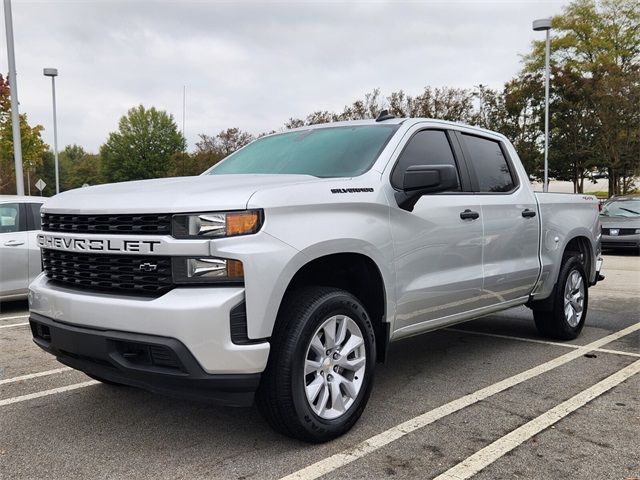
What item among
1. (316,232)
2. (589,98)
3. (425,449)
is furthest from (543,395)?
(589,98)

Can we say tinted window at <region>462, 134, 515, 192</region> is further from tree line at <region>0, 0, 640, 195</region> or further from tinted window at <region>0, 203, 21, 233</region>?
tree line at <region>0, 0, 640, 195</region>

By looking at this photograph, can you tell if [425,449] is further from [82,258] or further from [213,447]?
[82,258]

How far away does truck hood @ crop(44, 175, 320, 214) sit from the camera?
10.1 feet

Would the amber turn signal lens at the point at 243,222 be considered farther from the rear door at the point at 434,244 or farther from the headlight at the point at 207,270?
the rear door at the point at 434,244

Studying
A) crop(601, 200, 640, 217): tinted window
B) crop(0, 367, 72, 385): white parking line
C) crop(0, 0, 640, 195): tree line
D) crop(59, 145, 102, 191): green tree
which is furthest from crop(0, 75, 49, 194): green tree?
crop(59, 145, 102, 191): green tree

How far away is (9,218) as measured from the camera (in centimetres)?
801

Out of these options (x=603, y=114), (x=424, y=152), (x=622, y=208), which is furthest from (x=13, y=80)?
(x=603, y=114)

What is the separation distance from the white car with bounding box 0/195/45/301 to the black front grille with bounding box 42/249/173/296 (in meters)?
4.79

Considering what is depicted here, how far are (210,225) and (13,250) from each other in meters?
5.85

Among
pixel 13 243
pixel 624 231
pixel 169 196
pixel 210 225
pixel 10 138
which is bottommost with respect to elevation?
pixel 624 231

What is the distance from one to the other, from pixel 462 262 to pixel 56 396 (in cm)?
303

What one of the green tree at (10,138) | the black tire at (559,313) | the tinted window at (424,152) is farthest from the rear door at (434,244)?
the green tree at (10,138)

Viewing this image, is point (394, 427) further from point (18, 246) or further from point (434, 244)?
point (18, 246)

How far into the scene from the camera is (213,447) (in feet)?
11.4
